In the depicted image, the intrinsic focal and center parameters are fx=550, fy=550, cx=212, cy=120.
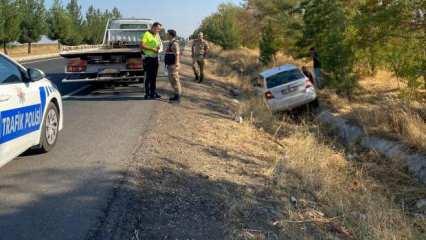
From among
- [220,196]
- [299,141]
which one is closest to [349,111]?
[299,141]

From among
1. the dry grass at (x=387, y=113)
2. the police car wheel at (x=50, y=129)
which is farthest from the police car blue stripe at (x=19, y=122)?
the dry grass at (x=387, y=113)

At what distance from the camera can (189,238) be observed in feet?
16.6

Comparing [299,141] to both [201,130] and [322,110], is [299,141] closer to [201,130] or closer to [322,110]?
[201,130]

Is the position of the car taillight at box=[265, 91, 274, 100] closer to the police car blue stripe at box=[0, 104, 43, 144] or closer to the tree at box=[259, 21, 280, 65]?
the police car blue stripe at box=[0, 104, 43, 144]

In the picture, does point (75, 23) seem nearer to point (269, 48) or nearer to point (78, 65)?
point (269, 48)

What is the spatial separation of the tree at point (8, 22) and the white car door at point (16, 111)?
38011 millimetres

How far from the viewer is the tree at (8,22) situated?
4294 cm

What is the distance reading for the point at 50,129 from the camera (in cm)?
777

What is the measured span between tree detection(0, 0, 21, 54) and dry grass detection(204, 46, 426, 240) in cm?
3409

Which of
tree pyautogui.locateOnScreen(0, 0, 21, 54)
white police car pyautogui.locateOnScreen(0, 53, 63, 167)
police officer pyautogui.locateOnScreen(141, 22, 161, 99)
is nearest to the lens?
white police car pyautogui.locateOnScreen(0, 53, 63, 167)

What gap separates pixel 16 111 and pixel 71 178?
1.02 m

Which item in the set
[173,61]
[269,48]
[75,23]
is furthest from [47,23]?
[173,61]

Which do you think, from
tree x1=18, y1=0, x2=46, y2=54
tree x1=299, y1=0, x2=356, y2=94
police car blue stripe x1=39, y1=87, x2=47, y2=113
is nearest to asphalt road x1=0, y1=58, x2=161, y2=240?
police car blue stripe x1=39, y1=87, x2=47, y2=113

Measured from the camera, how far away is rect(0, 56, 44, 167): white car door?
19.7 ft
